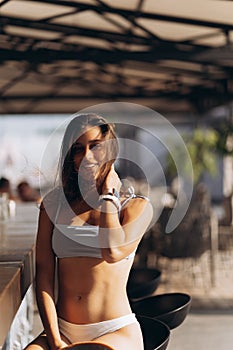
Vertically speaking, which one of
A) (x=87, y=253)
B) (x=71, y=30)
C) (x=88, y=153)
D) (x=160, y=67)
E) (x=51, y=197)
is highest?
(x=88, y=153)

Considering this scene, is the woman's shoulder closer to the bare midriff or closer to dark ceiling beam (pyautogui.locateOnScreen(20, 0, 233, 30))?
the bare midriff

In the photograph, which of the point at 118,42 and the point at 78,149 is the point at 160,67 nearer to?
the point at 118,42

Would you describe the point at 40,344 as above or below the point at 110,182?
below

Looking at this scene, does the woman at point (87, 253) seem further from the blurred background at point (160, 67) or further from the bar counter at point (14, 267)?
the blurred background at point (160, 67)

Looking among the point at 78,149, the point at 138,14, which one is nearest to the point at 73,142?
the point at 78,149

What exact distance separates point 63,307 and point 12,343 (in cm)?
107

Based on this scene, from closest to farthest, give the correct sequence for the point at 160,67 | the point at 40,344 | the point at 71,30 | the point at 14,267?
1. the point at 40,344
2. the point at 14,267
3. the point at 71,30
4. the point at 160,67

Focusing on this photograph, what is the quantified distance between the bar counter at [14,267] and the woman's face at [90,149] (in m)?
0.41

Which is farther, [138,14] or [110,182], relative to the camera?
[138,14]

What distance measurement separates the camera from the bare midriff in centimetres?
209

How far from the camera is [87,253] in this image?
2072 millimetres

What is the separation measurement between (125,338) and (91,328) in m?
0.11

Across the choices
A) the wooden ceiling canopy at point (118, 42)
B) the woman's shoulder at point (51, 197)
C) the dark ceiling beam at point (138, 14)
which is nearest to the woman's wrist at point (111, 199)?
the woman's shoulder at point (51, 197)

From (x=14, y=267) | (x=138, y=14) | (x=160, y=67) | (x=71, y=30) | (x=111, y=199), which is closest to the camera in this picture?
(x=111, y=199)
